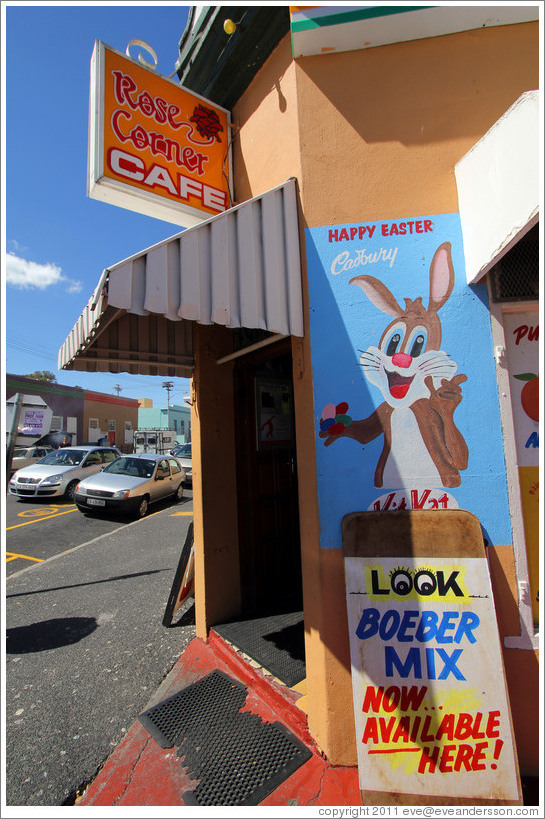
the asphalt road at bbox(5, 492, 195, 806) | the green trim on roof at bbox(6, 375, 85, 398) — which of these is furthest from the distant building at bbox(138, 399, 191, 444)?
the asphalt road at bbox(5, 492, 195, 806)

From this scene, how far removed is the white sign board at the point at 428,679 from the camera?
1.95 metres

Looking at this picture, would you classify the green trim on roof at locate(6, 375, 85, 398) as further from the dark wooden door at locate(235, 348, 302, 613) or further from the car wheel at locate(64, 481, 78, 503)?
the dark wooden door at locate(235, 348, 302, 613)

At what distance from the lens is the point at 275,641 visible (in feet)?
11.1

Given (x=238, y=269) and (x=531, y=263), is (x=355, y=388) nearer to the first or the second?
(x=238, y=269)

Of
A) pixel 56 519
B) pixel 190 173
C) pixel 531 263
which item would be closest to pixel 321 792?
pixel 531 263

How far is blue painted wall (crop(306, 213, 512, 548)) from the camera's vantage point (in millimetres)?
2342

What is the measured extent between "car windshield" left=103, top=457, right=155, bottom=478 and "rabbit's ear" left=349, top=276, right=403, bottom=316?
9403mm

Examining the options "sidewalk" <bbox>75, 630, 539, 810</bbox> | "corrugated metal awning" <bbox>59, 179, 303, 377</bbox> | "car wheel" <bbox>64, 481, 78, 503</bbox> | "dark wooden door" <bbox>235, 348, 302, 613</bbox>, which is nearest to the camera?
"sidewalk" <bbox>75, 630, 539, 810</bbox>

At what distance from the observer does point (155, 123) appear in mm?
3186

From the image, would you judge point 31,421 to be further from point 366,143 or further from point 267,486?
point 366,143

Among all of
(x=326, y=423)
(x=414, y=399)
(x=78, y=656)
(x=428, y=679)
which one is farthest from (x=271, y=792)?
(x=414, y=399)

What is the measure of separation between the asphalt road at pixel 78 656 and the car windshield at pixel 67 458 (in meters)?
6.06

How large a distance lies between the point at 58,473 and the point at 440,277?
484 inches

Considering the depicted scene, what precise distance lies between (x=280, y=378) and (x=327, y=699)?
3060mm
